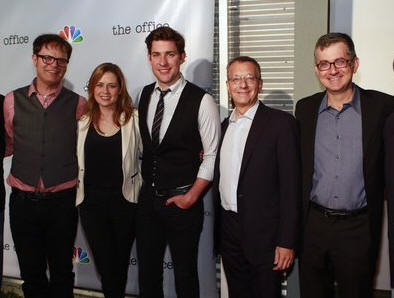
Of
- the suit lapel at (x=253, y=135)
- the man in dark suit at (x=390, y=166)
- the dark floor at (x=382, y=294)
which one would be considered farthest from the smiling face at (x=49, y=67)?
the dark floor at (x=382, y=294)

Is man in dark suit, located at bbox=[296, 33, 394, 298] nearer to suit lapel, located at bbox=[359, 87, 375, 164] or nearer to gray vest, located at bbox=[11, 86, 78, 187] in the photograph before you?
A: suit lapel, located at bbox=[359, 87, 375, 164]

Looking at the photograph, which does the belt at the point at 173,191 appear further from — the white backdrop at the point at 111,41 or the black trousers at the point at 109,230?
the white backdrop at the point at 111,41

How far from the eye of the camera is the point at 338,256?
81.8 inches

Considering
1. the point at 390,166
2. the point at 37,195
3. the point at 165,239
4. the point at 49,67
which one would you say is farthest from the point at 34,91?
the point at 390,166

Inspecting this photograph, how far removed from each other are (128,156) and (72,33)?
1.43m

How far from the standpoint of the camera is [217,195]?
2.36m

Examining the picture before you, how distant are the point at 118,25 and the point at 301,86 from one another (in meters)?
1.51

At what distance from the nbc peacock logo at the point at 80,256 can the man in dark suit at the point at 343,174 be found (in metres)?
2.09

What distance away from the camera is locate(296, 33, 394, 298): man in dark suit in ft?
6.63

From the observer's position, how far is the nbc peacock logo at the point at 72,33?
340 centimetres

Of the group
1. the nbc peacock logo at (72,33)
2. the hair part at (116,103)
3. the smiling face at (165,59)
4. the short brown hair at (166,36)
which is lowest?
the hair part at (116,103)

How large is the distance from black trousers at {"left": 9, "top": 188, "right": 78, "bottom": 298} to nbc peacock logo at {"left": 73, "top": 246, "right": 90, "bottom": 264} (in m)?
0.68

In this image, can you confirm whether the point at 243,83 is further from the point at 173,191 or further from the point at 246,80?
the point at 173,191

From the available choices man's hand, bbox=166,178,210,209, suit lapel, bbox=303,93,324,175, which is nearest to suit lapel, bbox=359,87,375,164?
suit lapel, bbox=303,93,324,175
